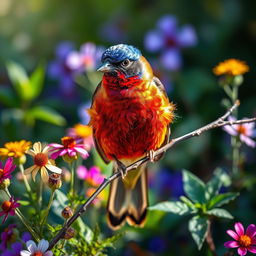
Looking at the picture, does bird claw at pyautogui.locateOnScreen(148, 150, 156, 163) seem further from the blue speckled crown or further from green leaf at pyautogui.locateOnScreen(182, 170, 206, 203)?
the blue speckled crown

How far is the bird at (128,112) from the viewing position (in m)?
1.97

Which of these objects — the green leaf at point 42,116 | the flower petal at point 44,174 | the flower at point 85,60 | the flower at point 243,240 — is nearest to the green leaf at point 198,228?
the flower at point 243,240

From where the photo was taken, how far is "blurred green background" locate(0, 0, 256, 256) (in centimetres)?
261

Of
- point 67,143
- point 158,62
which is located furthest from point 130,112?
point 158,62

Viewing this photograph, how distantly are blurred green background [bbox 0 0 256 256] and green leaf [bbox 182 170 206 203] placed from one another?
1.15ft

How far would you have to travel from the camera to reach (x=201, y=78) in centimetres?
357

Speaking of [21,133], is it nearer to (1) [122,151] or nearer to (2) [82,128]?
(2) [82,128]

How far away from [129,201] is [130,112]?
1.33 ft

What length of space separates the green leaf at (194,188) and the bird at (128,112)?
0.17 metres

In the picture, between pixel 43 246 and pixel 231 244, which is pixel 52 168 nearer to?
pixel 43 246

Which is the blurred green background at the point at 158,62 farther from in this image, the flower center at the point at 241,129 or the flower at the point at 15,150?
the flower at the point at 15,150

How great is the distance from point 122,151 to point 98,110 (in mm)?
219

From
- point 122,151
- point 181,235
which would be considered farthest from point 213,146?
point 122,151

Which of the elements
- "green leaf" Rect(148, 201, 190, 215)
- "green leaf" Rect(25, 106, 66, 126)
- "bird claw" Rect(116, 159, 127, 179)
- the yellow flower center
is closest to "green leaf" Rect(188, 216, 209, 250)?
"green leaf" Rect(148, 201, 190, 215)
